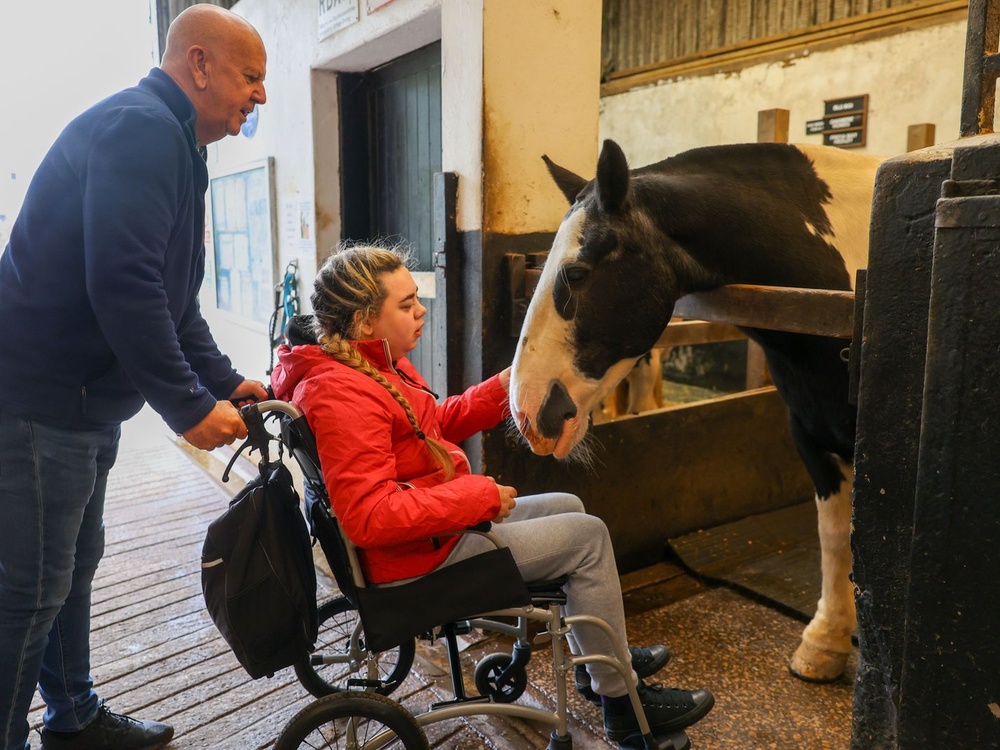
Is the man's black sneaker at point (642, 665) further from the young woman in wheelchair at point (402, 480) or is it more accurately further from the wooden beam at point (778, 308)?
the wooden beam at point (778, 308)

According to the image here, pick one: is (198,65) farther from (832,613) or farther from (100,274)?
(832,613)

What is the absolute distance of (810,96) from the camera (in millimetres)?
5961

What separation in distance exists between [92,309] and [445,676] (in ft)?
Result: 4.91

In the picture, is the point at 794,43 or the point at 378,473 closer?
the point at 378,473

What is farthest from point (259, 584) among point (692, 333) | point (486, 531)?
point (692, 333)

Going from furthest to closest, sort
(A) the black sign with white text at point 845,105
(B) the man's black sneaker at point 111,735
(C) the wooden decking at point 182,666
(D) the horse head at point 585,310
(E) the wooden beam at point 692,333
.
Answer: (A) the black sign with white text at point 845,105 < (E) the wooden beam at point 692,333 < (C) the wooden decking at point 182,666 < (B) the man's black sneaker at point 111,735 < (D) the horse head at point 585,310

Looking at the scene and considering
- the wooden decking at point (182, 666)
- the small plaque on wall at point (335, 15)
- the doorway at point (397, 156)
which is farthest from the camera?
the doorway at point (397, 156)

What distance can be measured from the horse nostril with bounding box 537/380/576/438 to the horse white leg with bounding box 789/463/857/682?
1012 mm

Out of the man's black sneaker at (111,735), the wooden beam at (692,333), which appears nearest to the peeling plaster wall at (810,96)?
the wooden beam at (692,333)

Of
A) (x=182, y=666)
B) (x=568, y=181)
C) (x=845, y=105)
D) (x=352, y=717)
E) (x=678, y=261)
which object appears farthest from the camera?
(x=845, y=105)

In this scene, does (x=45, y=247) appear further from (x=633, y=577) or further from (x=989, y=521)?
(x=633, y=577)

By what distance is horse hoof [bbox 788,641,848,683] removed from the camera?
2221 millimetres

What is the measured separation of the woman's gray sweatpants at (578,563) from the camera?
1625 millimetres

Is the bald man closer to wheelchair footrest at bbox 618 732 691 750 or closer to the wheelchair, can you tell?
the wheelchair
